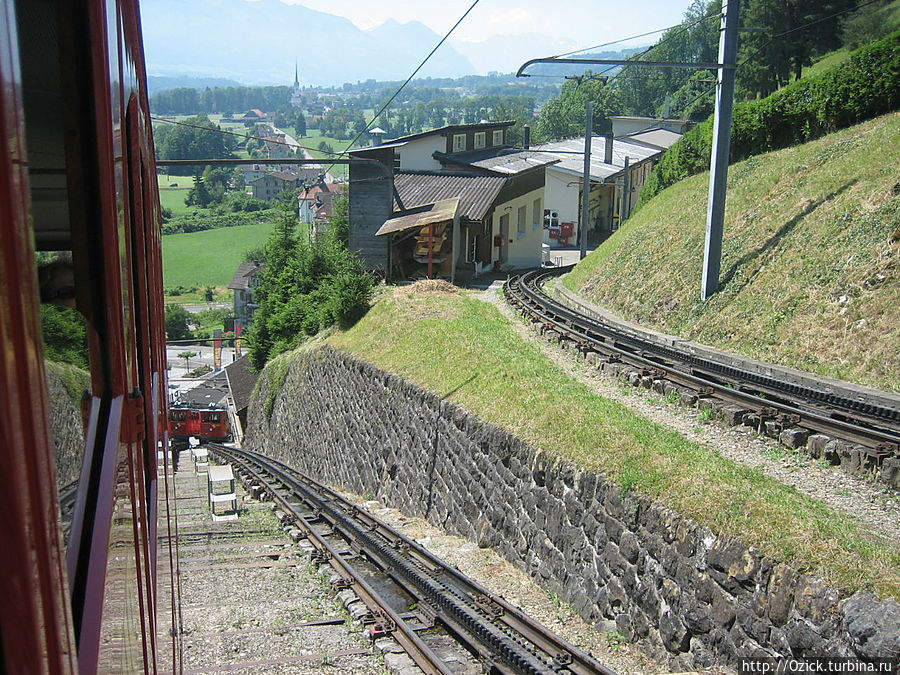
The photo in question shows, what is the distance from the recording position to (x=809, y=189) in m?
16.6

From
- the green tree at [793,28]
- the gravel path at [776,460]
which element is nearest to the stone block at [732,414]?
the gravel path at [776,460]

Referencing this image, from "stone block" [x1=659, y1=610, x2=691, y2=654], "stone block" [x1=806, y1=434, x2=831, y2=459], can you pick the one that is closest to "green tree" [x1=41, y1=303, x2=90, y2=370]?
"stone block" [x1=659, y1=610, x2=691, y2=654]

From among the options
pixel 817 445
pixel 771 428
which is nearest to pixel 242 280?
pixel 771 428

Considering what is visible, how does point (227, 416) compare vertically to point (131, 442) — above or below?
below

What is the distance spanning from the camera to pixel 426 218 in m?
24.4

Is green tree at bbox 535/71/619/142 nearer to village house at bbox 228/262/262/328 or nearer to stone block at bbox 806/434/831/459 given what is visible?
village house at bbox 228/262/262/328

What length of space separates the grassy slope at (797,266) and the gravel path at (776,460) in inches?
110

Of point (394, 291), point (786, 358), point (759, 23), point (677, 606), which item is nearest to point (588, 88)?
point (759, 23)

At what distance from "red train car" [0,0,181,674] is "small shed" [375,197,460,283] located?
71.4 ft

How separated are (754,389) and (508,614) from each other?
5.31m

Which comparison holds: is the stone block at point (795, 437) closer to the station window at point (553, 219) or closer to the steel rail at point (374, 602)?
the steel rail at point (374, 602)

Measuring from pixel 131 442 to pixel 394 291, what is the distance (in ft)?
65.6

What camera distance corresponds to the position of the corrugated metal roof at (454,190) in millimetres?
25864

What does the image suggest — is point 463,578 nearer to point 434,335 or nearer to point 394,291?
point 434,335
